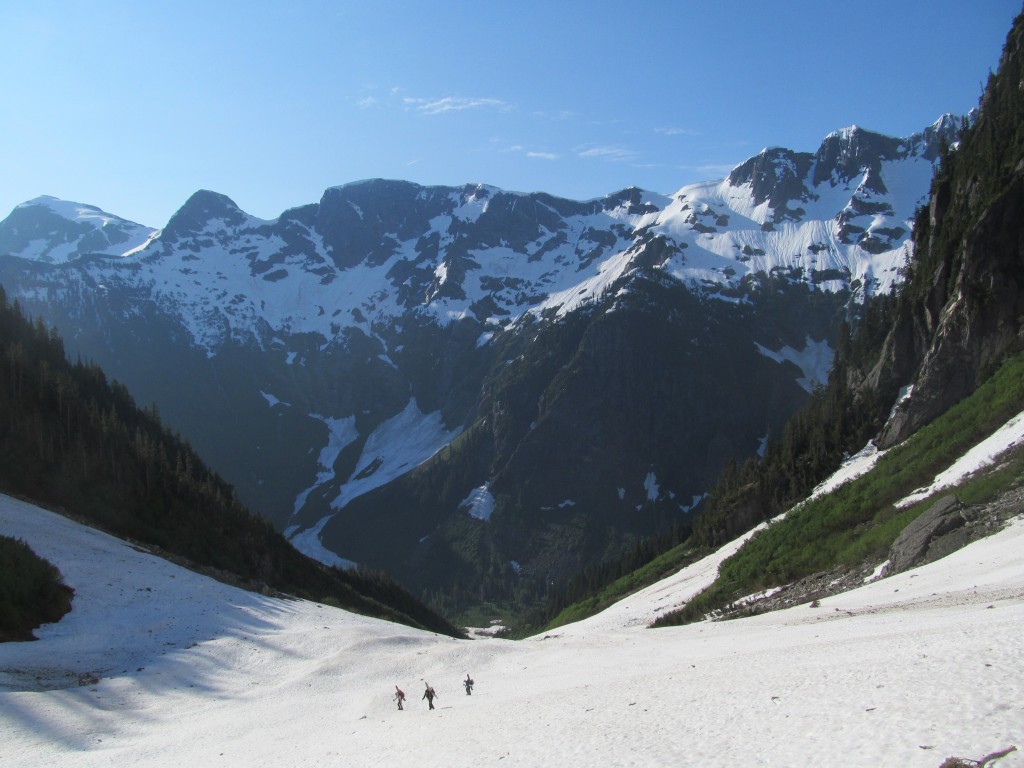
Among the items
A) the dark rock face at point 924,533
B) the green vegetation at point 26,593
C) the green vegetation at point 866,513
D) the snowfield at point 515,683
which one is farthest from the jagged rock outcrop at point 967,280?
the green vegetation at point 26,593

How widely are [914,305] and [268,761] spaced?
81.9 m

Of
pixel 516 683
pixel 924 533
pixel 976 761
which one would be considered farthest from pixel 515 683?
pixel 924 533

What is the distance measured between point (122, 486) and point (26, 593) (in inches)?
1694

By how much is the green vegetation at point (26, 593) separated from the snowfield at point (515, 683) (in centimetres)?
90

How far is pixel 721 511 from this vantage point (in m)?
96.3

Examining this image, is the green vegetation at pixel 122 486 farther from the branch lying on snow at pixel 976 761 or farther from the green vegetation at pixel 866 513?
the branch lying on snow at pixel 976 761

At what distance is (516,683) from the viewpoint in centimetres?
3219

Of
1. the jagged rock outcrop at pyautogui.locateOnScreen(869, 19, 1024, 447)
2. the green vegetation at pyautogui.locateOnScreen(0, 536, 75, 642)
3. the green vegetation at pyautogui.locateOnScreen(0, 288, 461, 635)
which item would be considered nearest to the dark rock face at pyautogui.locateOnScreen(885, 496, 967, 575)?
the jagged rock outcrop at pyautogui.locateOnScreen(869, 19, 1024, 447)

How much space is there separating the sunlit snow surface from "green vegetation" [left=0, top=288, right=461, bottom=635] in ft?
75.2

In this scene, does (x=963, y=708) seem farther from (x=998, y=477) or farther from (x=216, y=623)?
(x=216, y=623)

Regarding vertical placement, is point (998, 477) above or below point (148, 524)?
above

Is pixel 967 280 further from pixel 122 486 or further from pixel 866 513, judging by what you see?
pixel 122 486

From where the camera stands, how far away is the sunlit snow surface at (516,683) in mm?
16516

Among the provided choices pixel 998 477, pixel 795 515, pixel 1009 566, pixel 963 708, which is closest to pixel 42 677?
pixel 963 708
